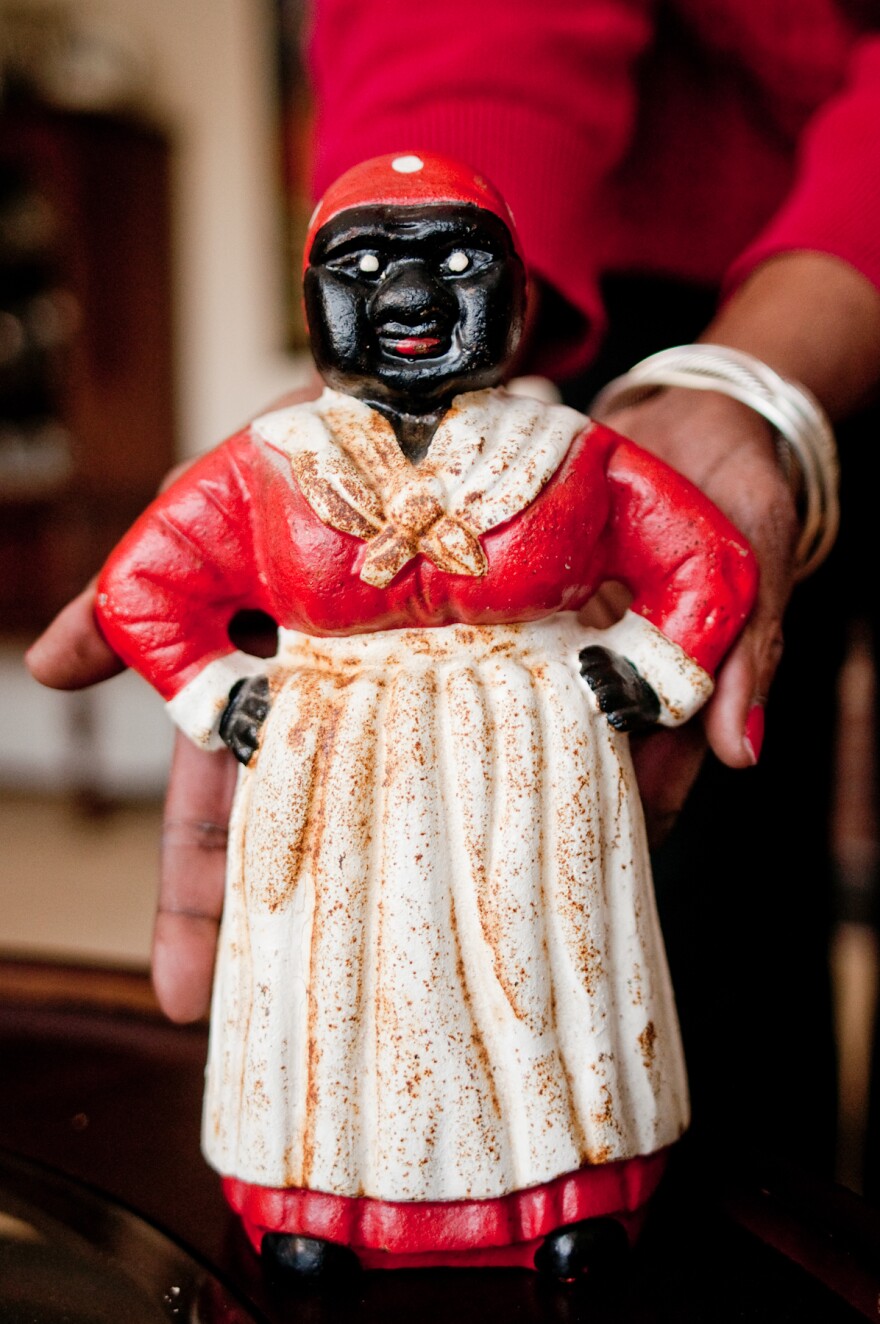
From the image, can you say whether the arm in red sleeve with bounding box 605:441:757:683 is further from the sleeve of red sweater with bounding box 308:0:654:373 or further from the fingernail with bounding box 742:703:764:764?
the sleeve of red sweater with bounding box 308:0:654:373

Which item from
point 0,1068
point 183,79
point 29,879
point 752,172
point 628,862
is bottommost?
point 29,879

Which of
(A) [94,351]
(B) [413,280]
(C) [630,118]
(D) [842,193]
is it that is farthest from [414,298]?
(A) [94,351]

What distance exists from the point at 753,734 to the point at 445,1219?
279 mm

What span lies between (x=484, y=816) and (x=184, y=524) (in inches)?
8.2

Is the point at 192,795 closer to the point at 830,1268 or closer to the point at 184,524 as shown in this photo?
the point at 184,524

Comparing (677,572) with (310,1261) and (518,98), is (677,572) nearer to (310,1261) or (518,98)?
(310,1261)

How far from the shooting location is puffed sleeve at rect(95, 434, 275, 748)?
0.60 metres

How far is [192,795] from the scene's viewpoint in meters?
0.67

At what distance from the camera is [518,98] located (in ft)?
3.01

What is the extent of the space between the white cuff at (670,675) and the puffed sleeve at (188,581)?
194mm

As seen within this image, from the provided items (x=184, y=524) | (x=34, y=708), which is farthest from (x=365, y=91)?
(x=34, y=708)

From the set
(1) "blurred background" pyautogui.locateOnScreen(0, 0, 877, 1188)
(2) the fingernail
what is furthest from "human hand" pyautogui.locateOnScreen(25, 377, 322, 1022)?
(1) "blurred background" pyautogui.locateOnScreen(0, 0, 877, 1188)

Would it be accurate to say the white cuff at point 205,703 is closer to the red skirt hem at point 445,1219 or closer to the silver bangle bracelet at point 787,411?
the red skirt hem at point 445,1219

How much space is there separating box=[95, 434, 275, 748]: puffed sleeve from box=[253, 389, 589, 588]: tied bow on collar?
4 centimetres
